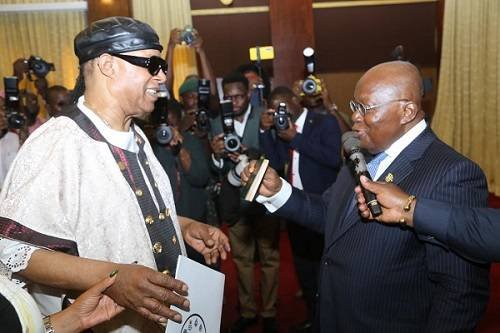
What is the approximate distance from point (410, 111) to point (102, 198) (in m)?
1.17

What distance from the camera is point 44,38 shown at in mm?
6758

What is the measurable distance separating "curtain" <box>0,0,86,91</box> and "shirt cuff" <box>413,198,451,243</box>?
617cm

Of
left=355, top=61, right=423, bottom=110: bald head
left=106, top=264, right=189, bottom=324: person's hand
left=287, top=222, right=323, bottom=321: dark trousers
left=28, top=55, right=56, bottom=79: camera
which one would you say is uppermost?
left=28, top=55, right=56, bottom=79: camera

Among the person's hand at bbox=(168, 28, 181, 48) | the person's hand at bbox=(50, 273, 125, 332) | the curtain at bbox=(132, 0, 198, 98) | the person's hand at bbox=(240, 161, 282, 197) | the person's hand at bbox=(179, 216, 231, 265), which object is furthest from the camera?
the curtain at bbox=(132, 0, 198, 98)

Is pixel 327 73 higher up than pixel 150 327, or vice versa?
pixel 327 73

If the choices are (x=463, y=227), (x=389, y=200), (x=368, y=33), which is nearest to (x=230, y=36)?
(x=368, y=33)

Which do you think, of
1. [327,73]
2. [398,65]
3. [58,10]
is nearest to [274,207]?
[398,65]

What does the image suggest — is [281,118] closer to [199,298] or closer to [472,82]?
[199,298]

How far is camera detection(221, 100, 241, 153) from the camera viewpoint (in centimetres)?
346

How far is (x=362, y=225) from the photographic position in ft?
6.05

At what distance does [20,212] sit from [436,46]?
6965mm

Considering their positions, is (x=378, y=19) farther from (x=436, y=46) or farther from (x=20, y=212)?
(x=20, y=212)

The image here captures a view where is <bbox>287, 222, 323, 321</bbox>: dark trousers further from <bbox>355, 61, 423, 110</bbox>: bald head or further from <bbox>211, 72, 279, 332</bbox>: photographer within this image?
<bbox>355, 61, 423, 110</bbox>: bald head

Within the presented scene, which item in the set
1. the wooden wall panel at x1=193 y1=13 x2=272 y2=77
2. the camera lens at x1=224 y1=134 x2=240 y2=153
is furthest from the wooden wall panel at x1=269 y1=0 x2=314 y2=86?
the camera lens at x1=224 y1=134 x2=240 y2=153
